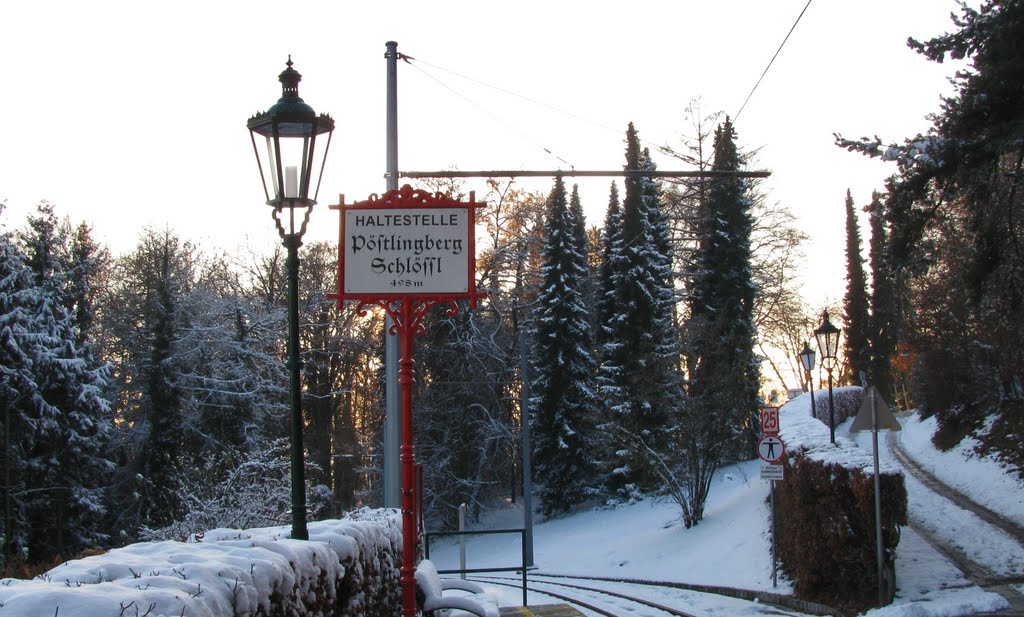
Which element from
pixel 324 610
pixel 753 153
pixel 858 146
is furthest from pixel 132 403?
pixel 324 610

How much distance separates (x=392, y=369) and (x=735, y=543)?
1499 cm

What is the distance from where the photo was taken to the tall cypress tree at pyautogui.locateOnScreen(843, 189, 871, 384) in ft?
213

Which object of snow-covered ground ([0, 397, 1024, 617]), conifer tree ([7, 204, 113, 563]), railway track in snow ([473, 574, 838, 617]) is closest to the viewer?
snow-covered ground ([0, 397, 1024, 617])

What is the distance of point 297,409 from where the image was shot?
6555mm

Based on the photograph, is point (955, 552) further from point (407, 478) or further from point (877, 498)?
point (407, 478)

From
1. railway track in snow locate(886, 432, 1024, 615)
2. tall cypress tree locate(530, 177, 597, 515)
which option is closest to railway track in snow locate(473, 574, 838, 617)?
railway track in snow locate(886, 432, 1024, 615)

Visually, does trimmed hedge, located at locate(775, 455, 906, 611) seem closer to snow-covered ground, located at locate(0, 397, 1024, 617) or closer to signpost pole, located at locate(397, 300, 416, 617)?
snow-covered ground, located at locate(0, 397, 1024, 617)

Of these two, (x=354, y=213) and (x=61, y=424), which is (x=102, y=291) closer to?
(x=61, y=424)

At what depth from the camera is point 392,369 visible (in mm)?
10047

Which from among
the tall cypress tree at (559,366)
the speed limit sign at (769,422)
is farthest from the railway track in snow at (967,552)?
the tall cypress tree at (559,366)

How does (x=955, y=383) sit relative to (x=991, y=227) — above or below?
below

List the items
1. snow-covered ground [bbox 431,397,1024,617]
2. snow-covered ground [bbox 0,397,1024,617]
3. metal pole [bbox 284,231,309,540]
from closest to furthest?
snow-covered ground [bbox 0,397,1024,617], metal pole [bbox 284,231,309,540], snow-covered ground [bbox 431,397,1024,617]

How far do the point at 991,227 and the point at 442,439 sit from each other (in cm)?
2861

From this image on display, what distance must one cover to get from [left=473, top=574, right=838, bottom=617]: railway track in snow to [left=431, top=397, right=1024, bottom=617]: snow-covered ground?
1.10ft
